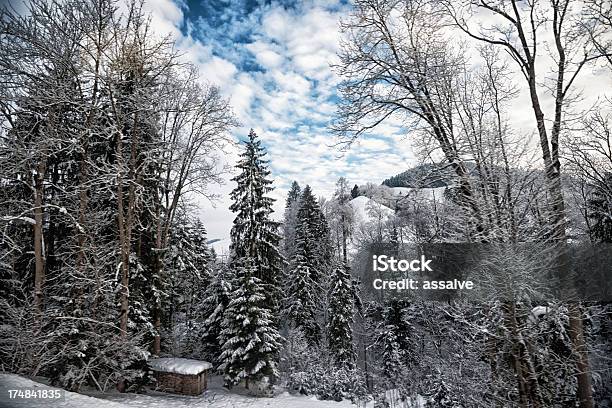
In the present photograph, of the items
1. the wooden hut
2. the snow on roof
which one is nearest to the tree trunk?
the snow on roof

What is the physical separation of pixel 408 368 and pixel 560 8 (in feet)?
62.7

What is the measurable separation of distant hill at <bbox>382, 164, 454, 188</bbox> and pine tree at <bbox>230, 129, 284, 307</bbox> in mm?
11594

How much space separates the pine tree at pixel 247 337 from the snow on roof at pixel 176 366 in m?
2.06

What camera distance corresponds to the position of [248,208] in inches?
680

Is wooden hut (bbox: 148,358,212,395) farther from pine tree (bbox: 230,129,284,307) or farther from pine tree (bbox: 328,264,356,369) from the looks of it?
pine tree (bbox: 328,264,356,369)

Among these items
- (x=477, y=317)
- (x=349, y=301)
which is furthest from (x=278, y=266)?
(x=477, y=317)

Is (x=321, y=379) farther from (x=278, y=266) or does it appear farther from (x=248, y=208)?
(x=248, y=208)

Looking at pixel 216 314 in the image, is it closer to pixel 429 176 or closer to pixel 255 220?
pixel 255 220

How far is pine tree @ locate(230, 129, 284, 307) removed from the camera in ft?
55.9

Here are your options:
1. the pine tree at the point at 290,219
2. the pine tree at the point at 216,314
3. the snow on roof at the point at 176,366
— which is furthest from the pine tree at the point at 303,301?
the snow on roof at the point at 176,366

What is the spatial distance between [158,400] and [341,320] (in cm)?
1286

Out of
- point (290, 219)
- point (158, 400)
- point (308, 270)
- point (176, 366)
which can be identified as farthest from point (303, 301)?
point (290, 219)

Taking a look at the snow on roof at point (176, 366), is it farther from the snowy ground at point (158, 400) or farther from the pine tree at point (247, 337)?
the pine tree at point (247, 337)

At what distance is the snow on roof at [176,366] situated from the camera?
41.0 feet
